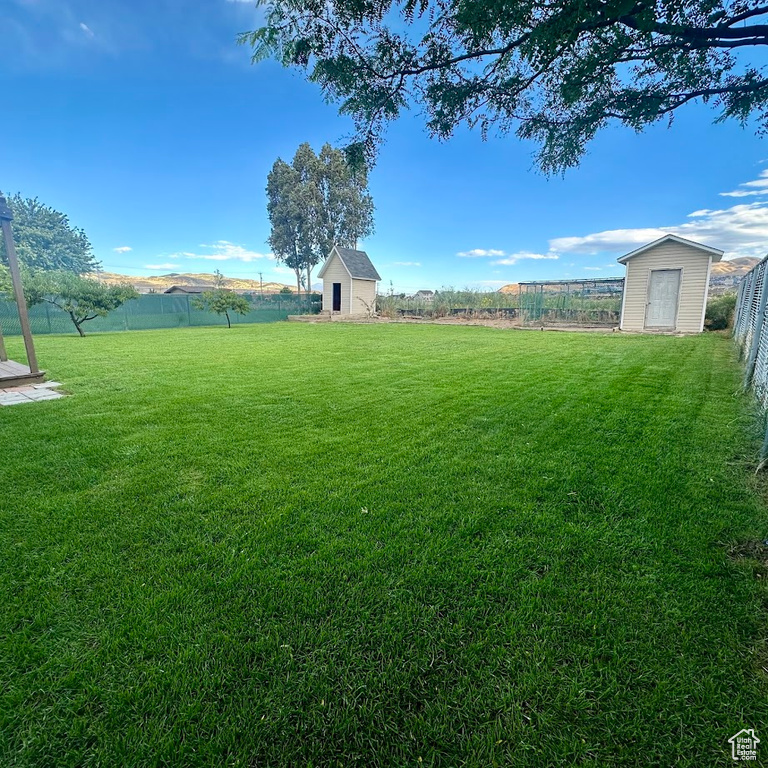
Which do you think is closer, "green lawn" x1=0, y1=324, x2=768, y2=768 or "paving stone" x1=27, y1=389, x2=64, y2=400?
"green lawn" x1=0, y1=324, x2=768, y2=768

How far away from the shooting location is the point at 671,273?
1290 centimetres

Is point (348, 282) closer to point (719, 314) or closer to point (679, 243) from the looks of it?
point (679, 243)

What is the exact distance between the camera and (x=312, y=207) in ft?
88.4

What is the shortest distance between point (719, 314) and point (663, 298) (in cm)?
180

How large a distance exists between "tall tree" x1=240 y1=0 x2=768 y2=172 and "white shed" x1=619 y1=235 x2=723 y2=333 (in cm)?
1187

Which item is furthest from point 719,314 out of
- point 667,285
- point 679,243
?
point 679,243

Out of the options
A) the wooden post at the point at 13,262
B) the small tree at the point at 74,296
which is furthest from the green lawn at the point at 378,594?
the small tree at the point at 74,296

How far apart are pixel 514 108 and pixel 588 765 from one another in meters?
4.08

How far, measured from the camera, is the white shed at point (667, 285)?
40.7ft

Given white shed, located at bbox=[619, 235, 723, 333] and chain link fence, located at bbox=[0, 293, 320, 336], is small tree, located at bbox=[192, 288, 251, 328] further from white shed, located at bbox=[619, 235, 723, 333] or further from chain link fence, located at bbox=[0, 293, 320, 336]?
white shed, located at bbox=[619, 235, 723, 333]

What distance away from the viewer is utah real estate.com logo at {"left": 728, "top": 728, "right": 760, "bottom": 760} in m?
1.04

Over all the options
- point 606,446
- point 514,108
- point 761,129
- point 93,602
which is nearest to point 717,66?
point 761,129

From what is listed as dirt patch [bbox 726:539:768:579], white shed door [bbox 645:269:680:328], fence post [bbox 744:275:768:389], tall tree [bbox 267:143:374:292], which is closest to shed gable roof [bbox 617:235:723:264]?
white shed door [bbox 645:269:680:328]

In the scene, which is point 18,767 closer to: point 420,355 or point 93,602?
point 93,602
